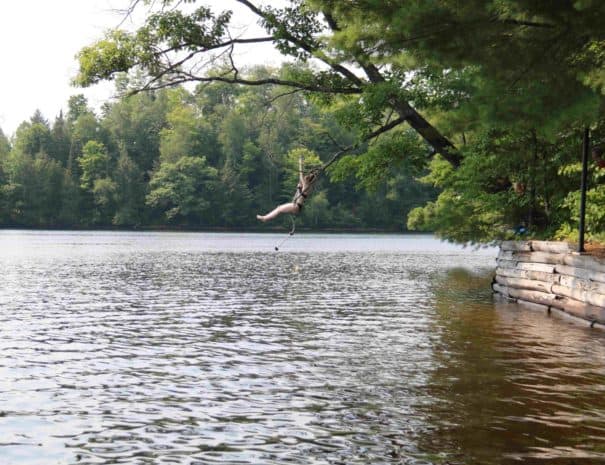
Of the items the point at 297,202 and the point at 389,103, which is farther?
the point at 389,103

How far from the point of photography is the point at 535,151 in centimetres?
2295

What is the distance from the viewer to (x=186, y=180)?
387 ft

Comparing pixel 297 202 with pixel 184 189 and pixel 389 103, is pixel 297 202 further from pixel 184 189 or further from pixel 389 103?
pixel 184 189

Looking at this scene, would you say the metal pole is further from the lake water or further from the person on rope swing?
the person on rope swing

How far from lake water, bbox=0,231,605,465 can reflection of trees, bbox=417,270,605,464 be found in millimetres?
32

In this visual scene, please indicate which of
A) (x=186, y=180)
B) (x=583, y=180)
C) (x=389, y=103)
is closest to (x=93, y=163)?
(x=186, y=180)

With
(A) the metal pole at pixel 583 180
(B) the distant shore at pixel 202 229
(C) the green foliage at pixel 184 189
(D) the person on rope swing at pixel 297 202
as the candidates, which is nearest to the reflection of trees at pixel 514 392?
(A) the metal pole at pixel 583 180

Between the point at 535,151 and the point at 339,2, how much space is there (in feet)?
38.4

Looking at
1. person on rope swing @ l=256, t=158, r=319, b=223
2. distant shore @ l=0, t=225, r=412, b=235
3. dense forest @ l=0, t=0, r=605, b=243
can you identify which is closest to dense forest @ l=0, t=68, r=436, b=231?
distant shore @ l=0, t=225, r=412, b=235

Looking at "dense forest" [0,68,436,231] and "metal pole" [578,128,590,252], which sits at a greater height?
"dense forest" [0,68,436,231]

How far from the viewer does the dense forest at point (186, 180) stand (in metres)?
118

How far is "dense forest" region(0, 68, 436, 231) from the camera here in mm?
117562

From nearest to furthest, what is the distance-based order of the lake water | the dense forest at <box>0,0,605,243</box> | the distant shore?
the lake water → the dense forest at <box>0,0,605,243</box> → the distant shore

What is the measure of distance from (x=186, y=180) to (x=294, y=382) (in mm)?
109114
